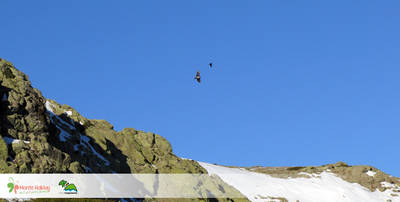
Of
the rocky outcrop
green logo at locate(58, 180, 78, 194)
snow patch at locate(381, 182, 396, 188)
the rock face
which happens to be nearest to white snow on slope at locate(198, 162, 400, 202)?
the rocky outcrop

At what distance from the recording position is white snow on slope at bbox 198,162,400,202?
59.2 metres

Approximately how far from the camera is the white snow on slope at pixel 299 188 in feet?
194

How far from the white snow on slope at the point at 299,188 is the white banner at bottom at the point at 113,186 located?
13.6 metres

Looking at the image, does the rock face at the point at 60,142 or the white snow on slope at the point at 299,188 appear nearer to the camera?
the rock face at the point at 60,142

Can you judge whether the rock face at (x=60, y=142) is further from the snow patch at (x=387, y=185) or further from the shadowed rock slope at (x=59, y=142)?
the snow patch at (x=387, y=185)

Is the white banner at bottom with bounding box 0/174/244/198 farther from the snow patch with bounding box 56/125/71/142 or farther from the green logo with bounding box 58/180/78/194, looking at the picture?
the snow patch with bounding box 56/125/71/142

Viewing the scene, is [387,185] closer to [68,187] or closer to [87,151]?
[87,151]

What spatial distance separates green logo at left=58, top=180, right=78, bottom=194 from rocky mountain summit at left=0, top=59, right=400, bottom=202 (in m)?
0.83

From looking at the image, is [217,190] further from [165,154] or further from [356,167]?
[356,167]

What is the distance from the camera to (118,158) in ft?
123

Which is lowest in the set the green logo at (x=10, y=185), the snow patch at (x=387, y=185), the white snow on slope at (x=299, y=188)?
the green logo at (x=10, y=185)

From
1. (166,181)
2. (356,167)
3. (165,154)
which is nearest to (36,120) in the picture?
(166,181)

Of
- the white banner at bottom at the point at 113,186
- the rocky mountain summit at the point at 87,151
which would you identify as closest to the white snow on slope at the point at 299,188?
the rocky mountain summit at the point at 87,151

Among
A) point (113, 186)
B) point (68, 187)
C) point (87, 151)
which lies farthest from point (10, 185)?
point (87, 151)
